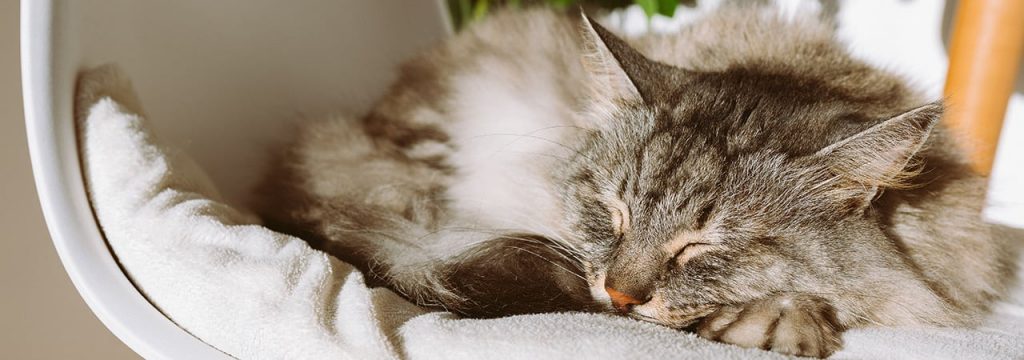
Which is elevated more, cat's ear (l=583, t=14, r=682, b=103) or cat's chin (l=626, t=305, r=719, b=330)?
cat's ear (l=583, t=14, r=682, b=103)

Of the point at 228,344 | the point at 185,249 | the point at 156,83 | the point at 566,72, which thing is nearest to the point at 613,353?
the point at 228,344

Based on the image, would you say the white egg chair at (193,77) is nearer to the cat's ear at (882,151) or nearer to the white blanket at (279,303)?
the white blanket at (279,303)

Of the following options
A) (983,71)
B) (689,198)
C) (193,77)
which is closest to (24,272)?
(193,77)

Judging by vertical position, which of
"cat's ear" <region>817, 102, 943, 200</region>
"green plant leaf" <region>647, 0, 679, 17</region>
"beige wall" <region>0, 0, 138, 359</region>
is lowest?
"beige wall" <region>0, 0, 138, 359</region>

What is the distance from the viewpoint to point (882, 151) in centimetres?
84

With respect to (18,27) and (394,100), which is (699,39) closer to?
(394,100)

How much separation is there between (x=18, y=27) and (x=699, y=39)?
1222 millimetres

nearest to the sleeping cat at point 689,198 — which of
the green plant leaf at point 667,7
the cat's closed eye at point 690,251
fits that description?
the cat's closed eye at point 690,251

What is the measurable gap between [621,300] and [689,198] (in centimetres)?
15

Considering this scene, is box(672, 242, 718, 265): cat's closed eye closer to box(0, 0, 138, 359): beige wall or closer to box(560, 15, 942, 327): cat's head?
box(560, 15, 942, 327): cat's head

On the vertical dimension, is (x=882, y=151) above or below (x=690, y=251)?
above

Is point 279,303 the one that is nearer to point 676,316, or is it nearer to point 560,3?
point 676,316

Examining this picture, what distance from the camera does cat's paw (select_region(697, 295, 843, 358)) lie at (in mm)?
863

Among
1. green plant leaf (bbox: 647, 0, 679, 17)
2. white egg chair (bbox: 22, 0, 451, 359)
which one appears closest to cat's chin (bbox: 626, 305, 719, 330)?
white egg chair (bbox: 22, 0, 451, 359)
